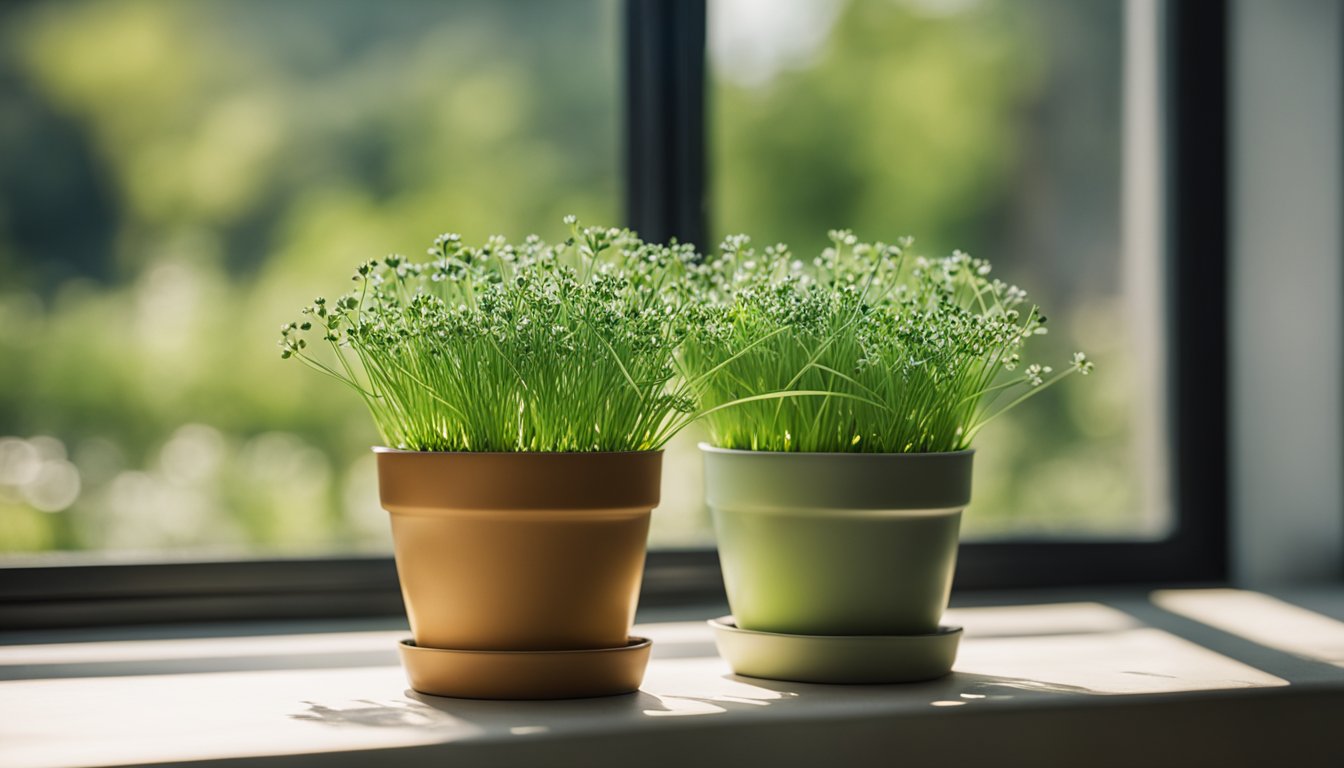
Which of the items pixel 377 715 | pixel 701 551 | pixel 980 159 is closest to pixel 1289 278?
pixel 701 551

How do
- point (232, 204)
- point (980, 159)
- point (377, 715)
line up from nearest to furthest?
point (377, 715) < point (232, 204) < point (980, 159)

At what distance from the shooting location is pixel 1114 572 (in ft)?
5.84

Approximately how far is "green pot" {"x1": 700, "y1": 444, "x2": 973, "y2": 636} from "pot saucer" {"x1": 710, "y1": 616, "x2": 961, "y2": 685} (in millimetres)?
15

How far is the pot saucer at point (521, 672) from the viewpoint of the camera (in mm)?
979

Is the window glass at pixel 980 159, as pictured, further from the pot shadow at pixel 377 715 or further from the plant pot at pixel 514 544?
the pot shadow at pixel 377 715

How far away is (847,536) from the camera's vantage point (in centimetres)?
106

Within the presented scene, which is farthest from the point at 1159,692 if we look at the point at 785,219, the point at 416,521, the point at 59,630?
the point at 785,219

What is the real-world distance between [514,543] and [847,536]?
11.6 inches

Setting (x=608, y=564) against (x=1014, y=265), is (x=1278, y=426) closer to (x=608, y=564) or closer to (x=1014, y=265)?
(x=608, y=564)

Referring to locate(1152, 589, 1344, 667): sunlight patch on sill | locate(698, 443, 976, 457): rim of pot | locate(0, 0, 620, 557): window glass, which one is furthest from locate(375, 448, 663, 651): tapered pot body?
locate(0, 0, 620, 557): window glass

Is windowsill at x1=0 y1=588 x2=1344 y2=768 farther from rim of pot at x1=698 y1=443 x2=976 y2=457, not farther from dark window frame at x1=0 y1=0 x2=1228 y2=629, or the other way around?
rim of pot at x1=698 y1=443 x2=976 y2=457

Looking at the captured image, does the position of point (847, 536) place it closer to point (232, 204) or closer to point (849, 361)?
point (849, 361)

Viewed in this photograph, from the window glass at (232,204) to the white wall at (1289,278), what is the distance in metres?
2.02

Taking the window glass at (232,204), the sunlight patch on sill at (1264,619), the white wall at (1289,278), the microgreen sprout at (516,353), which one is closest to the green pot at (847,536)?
the microgreen sprout at (516,353)
